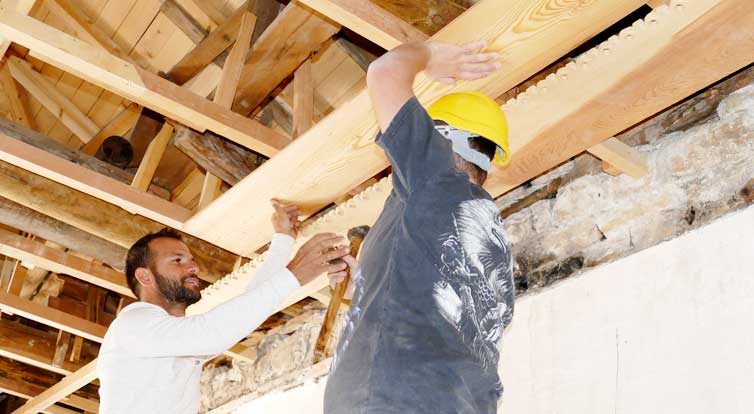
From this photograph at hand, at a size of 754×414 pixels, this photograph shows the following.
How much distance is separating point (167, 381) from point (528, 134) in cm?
139

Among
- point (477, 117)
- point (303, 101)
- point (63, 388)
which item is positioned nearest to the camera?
point (477, 117)

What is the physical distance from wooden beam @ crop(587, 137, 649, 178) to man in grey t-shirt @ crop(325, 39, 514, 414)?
1076 mm

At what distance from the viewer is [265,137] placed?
403 centimetres

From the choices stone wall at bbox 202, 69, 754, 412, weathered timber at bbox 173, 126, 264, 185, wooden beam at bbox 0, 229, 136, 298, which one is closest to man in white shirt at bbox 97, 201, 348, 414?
stone wall at bbox 202, 69, 754, 412

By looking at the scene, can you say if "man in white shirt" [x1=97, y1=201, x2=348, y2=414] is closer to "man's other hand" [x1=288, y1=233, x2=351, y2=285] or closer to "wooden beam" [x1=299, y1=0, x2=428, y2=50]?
"man's other hand" [x1=288, y1=233, x2=351, y2=285]

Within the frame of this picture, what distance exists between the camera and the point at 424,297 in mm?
2066

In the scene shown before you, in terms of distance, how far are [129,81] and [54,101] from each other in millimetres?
2390

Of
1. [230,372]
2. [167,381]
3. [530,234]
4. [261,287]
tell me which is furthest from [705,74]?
[230,372]

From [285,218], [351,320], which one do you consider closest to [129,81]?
[285,218]

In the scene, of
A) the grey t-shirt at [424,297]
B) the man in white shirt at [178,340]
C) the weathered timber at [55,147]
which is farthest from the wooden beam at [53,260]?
the grey t-shirt at [424,297]

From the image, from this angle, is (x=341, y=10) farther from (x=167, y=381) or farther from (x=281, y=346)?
(x=281, y=346)

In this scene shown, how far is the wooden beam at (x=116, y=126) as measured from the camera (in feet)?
18.3

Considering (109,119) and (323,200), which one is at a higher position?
(109,119)

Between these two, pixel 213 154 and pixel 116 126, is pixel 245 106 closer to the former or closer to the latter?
pixel 213 154
